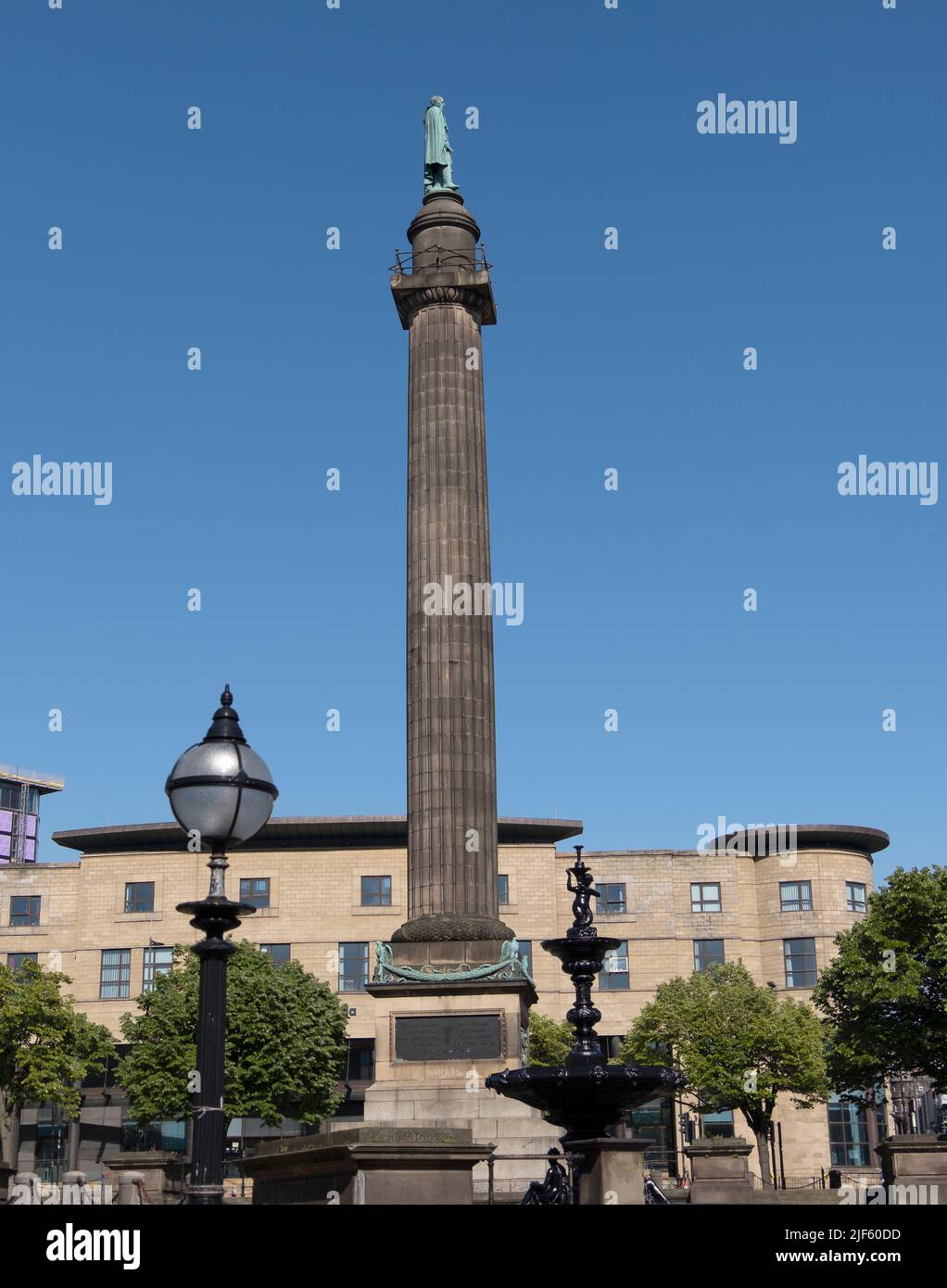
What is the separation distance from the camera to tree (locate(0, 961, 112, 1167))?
54625mm

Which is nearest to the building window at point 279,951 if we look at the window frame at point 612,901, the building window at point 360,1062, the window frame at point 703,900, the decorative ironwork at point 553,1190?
the building window at point 360,1062

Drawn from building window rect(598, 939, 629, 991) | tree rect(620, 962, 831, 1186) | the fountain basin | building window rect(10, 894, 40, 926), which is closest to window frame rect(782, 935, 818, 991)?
building window rect(598, 939, 629, 991)

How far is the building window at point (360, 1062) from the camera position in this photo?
223ft

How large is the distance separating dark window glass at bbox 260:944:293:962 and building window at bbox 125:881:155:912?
6.39 metres

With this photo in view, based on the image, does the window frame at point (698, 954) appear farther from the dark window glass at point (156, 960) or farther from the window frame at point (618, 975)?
the dark window glass at point (156, 960)

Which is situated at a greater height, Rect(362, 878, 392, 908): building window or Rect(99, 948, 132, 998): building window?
Rect(362, 878, 392, 908): building window

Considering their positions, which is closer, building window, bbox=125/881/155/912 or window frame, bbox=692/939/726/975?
building window, bbox=125/881/155/912

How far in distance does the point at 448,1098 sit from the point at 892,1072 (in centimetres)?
2220

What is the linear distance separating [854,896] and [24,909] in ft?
142

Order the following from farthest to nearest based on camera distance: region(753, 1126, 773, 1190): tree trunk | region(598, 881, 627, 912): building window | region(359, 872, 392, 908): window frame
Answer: region(598, 881, 627, 912): building window
region(359, 872, 392, 908): window frame
region(753, 1126, 773, 1190): tree trunk

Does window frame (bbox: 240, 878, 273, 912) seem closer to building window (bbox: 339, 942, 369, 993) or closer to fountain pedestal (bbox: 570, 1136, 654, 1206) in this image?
building window (bbox: 339, 942, 369, 993)

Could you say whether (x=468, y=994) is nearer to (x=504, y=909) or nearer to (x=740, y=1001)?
(x=740, y=1001)
